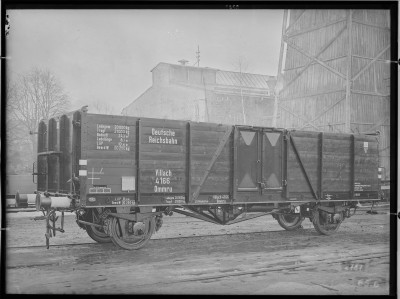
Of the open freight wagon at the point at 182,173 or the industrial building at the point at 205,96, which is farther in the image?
the industrial building at the point at 205,96

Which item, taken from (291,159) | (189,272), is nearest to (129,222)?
(189,272)

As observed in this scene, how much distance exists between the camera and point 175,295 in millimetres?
8477

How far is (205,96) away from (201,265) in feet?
16.8

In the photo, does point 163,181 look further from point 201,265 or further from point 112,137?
point 201,265

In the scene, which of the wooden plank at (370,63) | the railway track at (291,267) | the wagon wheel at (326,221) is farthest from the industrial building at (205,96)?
the railway track at (291,267)

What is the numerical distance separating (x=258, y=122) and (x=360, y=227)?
4.53m

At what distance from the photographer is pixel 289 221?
13781mm

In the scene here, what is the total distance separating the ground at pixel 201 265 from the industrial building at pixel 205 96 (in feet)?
11.0

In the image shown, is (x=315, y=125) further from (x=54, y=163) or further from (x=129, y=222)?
(x=54, y=163)

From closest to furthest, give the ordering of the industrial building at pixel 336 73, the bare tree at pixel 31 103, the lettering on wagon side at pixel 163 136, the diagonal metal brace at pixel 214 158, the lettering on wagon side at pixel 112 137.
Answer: the bare tree at pixel 31 103, the industrial building at pixel 336 73, the lettering on wagon side at pixel 112 137, the lettering on wagon side at pixel 163 136, the diagonal metal brace at pixel 214 158

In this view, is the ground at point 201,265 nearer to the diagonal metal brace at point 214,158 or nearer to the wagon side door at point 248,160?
the diagonal metal brace at point 214,158

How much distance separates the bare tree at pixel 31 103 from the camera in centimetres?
895

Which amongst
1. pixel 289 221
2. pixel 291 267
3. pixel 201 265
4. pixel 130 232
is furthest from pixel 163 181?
pixel 289 221

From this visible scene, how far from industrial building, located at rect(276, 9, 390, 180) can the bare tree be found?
521 centimetres
